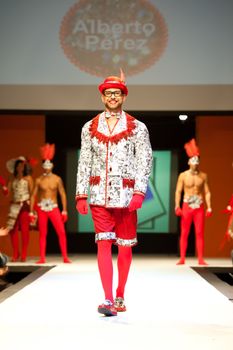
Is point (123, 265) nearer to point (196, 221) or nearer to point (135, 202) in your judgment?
point (135, 202)

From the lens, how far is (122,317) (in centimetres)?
388

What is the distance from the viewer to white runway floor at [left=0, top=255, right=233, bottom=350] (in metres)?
3.12

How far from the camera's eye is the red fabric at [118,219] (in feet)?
13.3

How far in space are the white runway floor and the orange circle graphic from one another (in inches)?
112

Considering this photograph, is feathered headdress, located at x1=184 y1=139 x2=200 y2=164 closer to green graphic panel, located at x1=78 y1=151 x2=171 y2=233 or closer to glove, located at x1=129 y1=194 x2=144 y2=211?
green graphic panel, located at x1=78 y1=151 x2=171 y2=233

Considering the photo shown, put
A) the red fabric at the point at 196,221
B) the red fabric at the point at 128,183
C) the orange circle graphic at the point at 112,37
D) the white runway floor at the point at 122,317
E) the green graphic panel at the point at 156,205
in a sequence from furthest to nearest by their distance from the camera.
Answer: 1. the green graphic panel at the point at 156,205
2. the red fabric at the point at 196,221
3. the orange circle graphic at the point at 112,37
4. the red fabric at the point at 128,183
5. the white runway floor at the point at 122,317

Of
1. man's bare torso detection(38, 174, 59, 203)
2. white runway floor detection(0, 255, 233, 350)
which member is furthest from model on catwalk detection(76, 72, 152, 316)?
man's bare torso detection(38, 174, 59, 203)

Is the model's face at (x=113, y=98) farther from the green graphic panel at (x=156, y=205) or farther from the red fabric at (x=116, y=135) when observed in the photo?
the green graphic panel at (x=156, y=205)

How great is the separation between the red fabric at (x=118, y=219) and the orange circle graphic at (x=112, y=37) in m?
4.37

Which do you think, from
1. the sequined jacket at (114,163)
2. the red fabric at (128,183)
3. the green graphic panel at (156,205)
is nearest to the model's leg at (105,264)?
the sequined jacket at (114,163)

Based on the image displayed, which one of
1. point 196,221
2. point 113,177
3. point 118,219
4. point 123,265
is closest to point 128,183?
point 113,177

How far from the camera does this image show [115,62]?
27.1ft

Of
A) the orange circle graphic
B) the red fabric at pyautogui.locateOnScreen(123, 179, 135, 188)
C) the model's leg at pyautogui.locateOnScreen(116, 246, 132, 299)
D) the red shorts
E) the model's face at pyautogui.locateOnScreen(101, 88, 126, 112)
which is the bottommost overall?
the model's leg at pyautogui.locateOnScreen(116, 246, 132, 299)

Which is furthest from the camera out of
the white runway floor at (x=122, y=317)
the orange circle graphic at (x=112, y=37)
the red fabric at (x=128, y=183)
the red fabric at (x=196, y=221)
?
the red fabric at (x=196, y=221)
